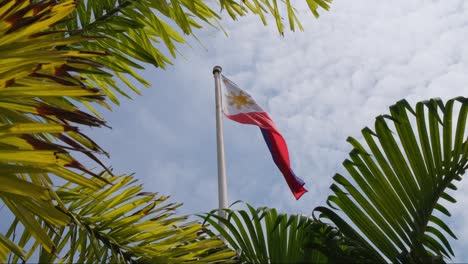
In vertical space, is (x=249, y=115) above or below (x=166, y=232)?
above

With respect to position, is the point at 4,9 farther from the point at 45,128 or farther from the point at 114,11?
the point at 114,11

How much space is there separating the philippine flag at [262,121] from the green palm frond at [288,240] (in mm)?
5835

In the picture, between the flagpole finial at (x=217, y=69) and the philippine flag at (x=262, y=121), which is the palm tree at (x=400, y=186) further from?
the flagpole finial at (x=217, y=69)

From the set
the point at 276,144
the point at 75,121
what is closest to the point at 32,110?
the point at 75,121

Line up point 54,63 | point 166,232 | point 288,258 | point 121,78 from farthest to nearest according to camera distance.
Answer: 1. point 121,78
2. point 166,232
3. point 288,258
4. point 54,63

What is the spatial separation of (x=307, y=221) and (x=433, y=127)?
448 mm

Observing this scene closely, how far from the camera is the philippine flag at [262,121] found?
25.8 ft

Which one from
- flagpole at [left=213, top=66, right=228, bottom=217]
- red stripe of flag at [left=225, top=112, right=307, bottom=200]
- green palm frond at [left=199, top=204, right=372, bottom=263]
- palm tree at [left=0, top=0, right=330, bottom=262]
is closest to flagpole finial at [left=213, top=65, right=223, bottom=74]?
flagpole at [left=213, top=66, right=228, bottom=217]

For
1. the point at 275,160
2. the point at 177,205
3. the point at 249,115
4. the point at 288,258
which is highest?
the point at 249,115

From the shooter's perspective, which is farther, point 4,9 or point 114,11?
point 114,11

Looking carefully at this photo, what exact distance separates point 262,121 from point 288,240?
6.37 m

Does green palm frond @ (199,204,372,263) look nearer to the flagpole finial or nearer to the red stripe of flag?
the red stripe of flag

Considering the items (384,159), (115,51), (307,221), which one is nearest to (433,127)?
(384,159)

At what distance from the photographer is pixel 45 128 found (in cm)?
120
